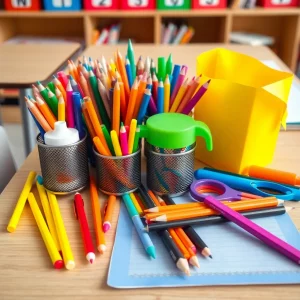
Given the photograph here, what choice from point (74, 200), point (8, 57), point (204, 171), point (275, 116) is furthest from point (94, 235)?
point (8, 57)

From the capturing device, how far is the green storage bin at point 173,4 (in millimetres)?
1915

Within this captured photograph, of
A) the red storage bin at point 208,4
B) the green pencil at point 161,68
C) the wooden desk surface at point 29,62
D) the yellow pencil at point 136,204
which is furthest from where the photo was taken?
the red storage bin at point 208,4

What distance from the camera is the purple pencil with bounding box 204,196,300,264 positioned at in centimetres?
42

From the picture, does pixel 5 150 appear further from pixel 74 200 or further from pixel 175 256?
pixel 175 256

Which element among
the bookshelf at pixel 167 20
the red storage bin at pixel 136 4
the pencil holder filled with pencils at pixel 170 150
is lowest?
the bookshelf at pixel 167 20

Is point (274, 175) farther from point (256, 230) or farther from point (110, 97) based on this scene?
point (110, 97)

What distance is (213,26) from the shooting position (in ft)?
7.42

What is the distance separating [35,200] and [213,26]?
1.99 metres

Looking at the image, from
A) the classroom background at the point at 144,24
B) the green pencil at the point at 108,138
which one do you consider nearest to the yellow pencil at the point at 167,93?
the green pencil at the point at 108,138

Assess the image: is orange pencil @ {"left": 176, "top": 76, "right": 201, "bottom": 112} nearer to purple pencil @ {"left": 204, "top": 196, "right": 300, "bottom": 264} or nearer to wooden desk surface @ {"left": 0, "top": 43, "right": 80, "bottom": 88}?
purple pencil @ {"left": 204, "top": 196, "right": 300, "bottom": 264}

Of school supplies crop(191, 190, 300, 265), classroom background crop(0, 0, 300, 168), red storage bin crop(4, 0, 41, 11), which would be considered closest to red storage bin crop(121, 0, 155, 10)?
classroom background crop(0, 0, 300, 168)

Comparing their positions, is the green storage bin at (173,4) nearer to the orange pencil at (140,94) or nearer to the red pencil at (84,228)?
the orange pencil at (140,94)

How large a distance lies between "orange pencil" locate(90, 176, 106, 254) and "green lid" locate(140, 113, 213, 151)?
0.11 m

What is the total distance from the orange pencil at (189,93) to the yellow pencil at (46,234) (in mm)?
250
